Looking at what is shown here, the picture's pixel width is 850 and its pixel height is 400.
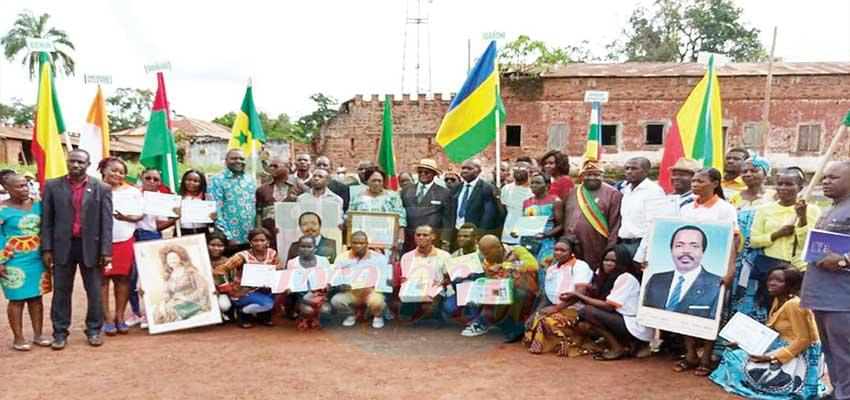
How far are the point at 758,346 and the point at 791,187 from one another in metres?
1.19

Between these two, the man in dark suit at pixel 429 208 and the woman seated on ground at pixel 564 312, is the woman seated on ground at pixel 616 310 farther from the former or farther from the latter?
the man in dark suit at pixel 429 208

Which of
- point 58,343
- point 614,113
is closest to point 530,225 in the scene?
point 58,343

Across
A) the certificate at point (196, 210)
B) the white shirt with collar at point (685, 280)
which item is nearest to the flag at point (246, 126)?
the certificate at point (196, 210)

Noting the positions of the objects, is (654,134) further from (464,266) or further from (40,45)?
(40,45)

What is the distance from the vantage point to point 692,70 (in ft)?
77.3

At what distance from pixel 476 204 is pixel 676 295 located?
220cm

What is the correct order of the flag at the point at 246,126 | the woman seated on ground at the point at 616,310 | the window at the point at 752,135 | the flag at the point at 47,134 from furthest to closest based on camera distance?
1. the window at the point at 752,135
2. the flag at the point at 246,126
3. the flag at the point at 47,134
4. the woman seated on ground at the point at 616,310

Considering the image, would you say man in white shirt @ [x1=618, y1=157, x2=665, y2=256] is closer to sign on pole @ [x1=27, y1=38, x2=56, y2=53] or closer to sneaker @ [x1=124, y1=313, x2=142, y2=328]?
sneaker @ [x1=124, y1=313, x2=142, y2=328]

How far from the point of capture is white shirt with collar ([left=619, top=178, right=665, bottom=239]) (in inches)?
200

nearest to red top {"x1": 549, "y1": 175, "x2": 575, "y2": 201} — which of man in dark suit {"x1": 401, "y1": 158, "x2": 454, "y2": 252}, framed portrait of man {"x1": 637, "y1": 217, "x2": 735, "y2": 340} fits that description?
man in dark suit {"x1": 401, "y1": 158, "x2": 454, "y2": 252}

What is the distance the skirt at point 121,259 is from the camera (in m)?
5.59

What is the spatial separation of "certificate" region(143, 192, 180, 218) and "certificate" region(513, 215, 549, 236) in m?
3.28

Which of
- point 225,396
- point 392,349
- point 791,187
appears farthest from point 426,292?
point 791,187

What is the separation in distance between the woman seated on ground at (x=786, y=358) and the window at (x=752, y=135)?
855 inches
